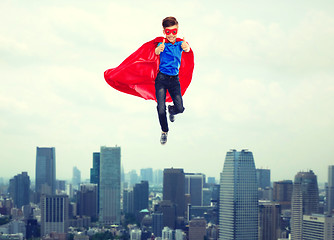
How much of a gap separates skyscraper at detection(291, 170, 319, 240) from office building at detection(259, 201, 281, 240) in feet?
8.87

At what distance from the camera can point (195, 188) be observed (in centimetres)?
16838

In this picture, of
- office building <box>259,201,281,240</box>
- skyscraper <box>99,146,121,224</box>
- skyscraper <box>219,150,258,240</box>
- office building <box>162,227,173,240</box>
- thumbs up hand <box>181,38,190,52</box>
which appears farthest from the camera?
skyscraper <box>99,146,121,224</box>

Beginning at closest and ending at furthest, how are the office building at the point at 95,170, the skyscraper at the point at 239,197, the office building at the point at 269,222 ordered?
the skyscraper at the point at 239,197
the office building at the point at 269,222
the office building at the point at 95,170

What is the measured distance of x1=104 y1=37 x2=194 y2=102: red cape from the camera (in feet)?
28.3

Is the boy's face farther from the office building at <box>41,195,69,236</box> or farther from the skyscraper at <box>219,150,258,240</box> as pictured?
the office building at <box>41,195,69,236</box>

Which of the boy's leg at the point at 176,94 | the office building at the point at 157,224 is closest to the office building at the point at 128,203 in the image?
the office building at the point at 157,224

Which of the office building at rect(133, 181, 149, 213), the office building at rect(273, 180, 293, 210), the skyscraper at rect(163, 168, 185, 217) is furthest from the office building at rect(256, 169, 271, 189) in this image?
the skyscraper at rect(163, 168, 185, 217)

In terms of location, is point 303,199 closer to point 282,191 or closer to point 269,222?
point 269,222

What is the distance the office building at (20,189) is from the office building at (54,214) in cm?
2758

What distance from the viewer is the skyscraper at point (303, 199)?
109438 millimetres

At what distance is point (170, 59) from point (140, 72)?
1.86 feet

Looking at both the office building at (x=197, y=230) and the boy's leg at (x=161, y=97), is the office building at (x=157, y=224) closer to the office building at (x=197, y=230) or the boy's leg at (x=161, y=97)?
the office building at (x=197, y=230)

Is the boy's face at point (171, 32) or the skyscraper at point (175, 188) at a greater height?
the boy's face at point (171, 32)

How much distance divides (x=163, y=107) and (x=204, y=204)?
153m
